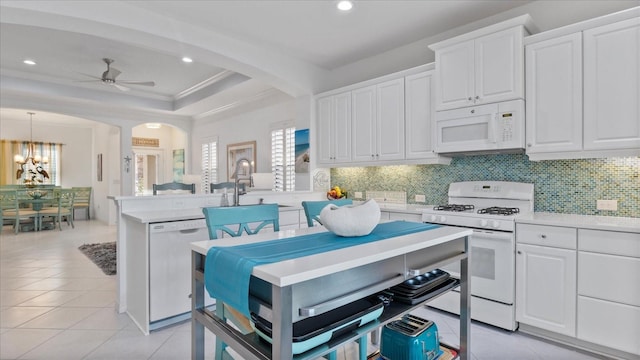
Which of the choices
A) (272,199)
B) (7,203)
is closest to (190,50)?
(272,199)

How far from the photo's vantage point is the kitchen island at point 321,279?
104 cm

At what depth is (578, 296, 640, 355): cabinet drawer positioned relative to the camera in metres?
2.14

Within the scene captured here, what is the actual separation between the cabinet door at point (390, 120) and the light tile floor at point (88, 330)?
5.57 feet

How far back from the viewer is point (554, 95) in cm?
263

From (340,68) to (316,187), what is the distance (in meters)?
1.73

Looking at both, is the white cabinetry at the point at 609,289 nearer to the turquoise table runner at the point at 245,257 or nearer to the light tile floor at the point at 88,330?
the light tile floor at the point at 88,330

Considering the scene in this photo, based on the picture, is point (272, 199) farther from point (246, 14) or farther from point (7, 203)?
point (7, 203)

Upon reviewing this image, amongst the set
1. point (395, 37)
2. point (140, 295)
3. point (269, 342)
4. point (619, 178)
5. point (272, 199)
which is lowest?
point (140, 295)

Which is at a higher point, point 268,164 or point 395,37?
point 395,37

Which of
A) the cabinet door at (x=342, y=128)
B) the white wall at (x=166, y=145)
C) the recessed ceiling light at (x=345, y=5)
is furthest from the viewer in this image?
the white wall at (x=166, y=145)

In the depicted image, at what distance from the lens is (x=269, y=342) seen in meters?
1.20

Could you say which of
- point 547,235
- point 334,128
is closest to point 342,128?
point 334,128

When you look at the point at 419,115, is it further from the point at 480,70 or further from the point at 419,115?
the point at 480,70

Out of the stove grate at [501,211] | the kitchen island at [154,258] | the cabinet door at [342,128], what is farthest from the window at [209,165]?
the stove grate at [501,211]
